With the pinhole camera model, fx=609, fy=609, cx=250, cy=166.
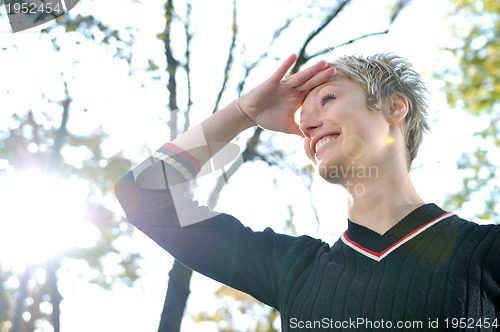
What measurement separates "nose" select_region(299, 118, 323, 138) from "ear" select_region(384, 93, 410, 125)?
1.04 ft

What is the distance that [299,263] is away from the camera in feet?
8.79

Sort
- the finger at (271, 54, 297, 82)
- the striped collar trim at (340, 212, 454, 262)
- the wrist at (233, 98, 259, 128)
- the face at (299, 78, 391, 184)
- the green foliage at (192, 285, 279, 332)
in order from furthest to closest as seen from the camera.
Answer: the green foliage at (192, 285, 279, 332)
the wrist at (233, 98, 259, 128)
the finger at (271, 54, 297, 82)
the face at (299, 78, 391, 184)
the striped collar trim at (340, 212, 454, 262)

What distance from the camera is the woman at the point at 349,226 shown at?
2.29 m

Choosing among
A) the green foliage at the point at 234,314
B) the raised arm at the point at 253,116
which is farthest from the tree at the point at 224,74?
the green foliage at the point at 234,314

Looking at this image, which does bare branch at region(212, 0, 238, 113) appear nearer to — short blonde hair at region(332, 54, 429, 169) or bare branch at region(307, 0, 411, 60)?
bare branch at region(307, 0, 411, 60)

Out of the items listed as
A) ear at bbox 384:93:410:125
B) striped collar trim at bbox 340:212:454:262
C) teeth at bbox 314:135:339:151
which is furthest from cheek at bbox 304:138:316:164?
striped collar trim at bbox 340:212:454:262

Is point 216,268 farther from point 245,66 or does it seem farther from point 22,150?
point 22,150

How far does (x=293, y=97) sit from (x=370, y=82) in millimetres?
418

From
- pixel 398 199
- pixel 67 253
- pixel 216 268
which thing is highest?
pixel 67 253

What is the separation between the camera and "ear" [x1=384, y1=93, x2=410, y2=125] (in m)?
2.80

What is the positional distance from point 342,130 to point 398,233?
19.7 inches

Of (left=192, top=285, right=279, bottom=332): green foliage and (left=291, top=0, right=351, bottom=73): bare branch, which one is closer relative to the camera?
(left=291, top=0, right=351, bottom=73): bare branch

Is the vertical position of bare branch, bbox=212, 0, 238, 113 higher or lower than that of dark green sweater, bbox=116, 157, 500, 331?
higher

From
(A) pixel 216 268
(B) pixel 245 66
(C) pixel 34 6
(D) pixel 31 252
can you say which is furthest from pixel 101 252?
(A) pixel 216 268
